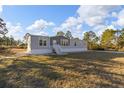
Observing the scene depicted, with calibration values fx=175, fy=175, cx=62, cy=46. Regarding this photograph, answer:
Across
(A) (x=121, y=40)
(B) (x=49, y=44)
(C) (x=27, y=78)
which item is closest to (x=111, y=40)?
(A) (x=121, y=40)

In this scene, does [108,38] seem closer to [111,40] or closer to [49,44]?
[111,40]

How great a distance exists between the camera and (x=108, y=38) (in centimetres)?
2867

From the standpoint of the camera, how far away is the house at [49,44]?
14812mm

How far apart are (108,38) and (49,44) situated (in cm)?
1524

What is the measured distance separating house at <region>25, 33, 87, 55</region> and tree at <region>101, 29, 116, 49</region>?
10542 mm

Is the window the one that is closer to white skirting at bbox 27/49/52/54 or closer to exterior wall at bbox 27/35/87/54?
exterior wall at bbox 27/35/87/54

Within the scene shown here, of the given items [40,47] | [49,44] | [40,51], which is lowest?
[40,51]

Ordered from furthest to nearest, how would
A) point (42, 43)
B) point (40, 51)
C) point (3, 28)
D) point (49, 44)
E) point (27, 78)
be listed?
point (3, 28)
point (49, 44)
point (42, 43)
point (40, 51)
point (27, 78)

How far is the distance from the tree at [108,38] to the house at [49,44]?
34.6 ft

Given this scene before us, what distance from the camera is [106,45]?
29281 millimetres

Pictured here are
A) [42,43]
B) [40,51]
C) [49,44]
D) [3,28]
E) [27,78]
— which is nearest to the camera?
[27,78]

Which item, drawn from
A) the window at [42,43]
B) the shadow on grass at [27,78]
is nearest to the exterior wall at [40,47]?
the window at [42,43]

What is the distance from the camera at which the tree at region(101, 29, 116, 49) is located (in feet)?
94.0

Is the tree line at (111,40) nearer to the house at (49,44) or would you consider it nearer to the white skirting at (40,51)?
the house at (49,44)
